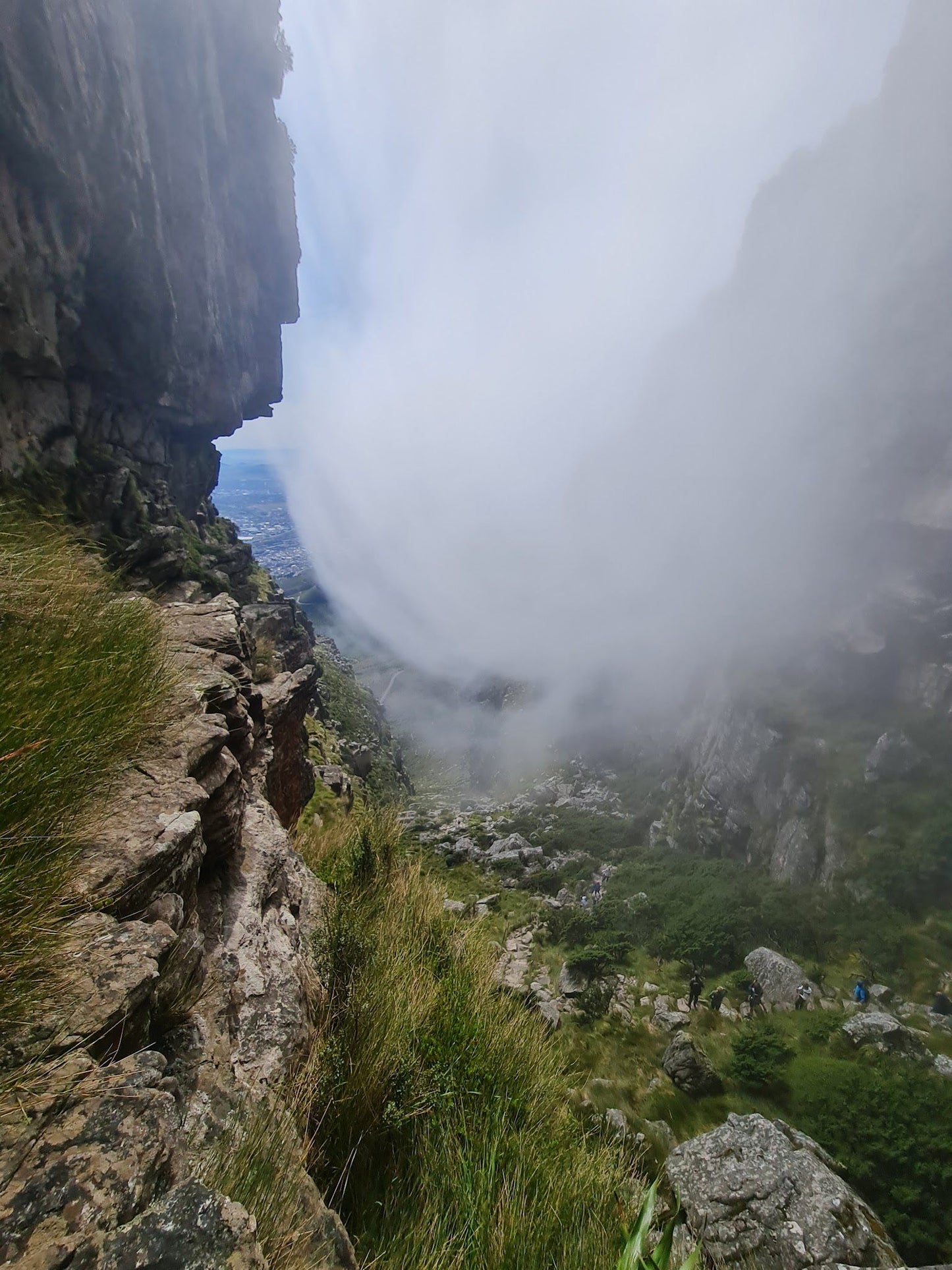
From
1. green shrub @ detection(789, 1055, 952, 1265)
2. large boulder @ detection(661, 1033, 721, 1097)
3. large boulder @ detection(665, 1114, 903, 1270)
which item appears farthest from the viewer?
large boulder @ detection(661, 1033, 721, 1097)

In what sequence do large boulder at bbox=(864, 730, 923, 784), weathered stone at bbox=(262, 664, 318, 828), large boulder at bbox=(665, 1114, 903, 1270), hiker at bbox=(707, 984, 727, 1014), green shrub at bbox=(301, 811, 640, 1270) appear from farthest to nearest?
large boulder at bbox=(864, 730, 923, 784) → hiker at bbox=(707, 984, 727, 1014) → weathered stone at bbox=(262, 664, 318, 828) → large boulder at bbox=(665, 1114, 903, 1270) → green shrub at bbox=(301, 811, 640, 1270)

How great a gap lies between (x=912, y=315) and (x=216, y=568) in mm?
153650

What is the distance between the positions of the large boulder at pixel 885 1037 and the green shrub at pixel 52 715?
41843 millimetres

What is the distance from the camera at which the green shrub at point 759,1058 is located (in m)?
24.2

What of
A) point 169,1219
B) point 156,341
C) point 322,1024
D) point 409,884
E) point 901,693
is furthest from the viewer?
point 901,693

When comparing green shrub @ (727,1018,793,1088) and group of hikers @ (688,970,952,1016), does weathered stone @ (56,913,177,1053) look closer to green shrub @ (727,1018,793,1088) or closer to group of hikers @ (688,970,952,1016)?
green shrub @ (727,1018,793,1088)

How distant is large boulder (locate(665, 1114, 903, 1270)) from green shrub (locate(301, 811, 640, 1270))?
852 centimetres

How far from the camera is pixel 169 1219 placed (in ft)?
5.96

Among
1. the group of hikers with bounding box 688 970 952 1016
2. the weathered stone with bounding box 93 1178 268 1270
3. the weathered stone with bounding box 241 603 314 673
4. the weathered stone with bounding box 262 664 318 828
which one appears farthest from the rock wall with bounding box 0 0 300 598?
the group of hikers with bounding box 688 970 952 1016

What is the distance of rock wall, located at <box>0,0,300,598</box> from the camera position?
35219 mm

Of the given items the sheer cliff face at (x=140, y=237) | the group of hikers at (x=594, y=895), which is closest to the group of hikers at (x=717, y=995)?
the group of hikers at (x=594, y=895)

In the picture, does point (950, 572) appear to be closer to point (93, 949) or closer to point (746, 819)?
point (746, 819)

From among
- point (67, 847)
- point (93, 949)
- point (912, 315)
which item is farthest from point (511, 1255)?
point (912, 315)

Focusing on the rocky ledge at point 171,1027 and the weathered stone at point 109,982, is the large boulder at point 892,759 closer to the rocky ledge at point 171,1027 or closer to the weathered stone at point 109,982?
the rocky ledge at point 171,1027
